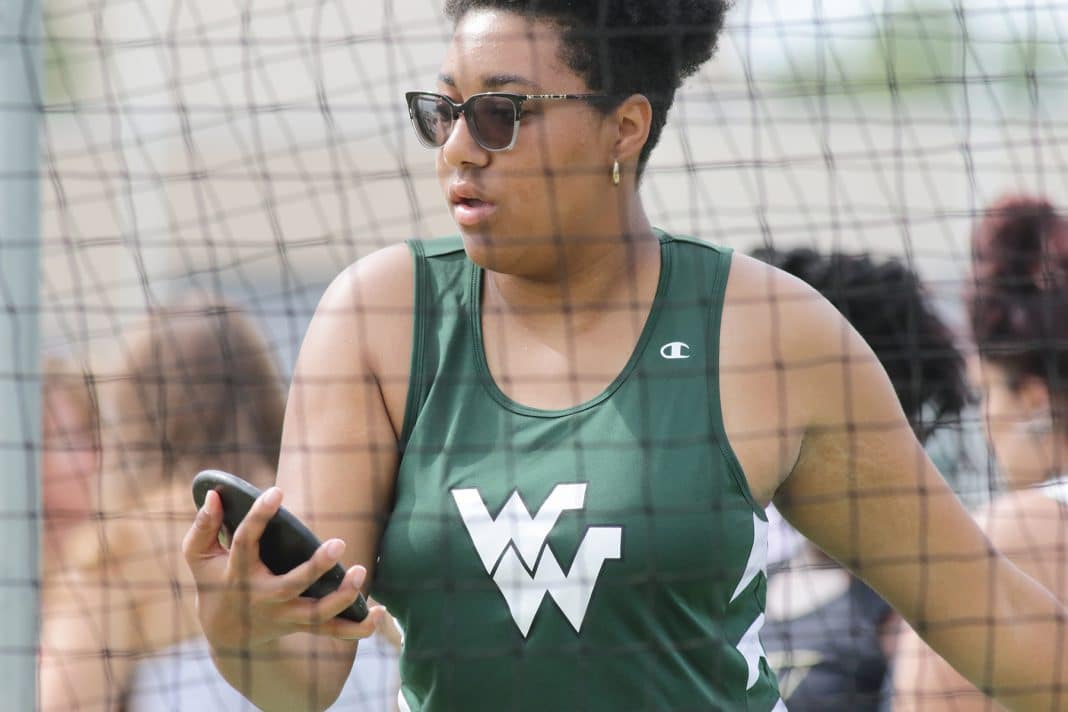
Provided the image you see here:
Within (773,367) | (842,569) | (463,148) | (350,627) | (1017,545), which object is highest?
(463,148)

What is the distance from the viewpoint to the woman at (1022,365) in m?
2.38

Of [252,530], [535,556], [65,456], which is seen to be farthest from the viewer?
[65,456]

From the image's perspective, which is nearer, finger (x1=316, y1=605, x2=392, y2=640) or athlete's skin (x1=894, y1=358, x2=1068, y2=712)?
finger (x1=316, y1=605, x2=392, y2=640)

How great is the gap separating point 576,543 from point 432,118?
1.98 feet

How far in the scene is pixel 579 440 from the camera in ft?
6.02

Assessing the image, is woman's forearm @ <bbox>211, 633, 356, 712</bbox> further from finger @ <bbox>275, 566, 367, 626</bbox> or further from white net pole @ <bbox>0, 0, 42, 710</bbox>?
white net pole @ <bbox>0, 0, 42, 710</bbox>

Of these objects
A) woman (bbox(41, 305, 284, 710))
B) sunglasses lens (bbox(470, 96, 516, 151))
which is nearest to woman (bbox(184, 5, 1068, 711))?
sunglasses lens (bbox(470, 96, 516, 151))

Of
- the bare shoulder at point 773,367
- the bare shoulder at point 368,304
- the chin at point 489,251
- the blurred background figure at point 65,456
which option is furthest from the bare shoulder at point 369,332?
the blurred background figure at point 65,456

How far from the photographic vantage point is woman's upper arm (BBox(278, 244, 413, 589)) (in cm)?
185

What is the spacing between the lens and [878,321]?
2967mm

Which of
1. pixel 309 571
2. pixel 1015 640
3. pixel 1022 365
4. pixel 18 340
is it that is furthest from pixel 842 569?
pixel 18 340

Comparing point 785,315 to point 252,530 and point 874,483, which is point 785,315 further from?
point 252,530

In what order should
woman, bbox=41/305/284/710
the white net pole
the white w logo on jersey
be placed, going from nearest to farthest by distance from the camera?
the white w logo on jersey
the white net pole
woman, bbox=41/305/284/710

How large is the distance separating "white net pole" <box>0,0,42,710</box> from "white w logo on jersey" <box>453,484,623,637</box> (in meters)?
0.69
